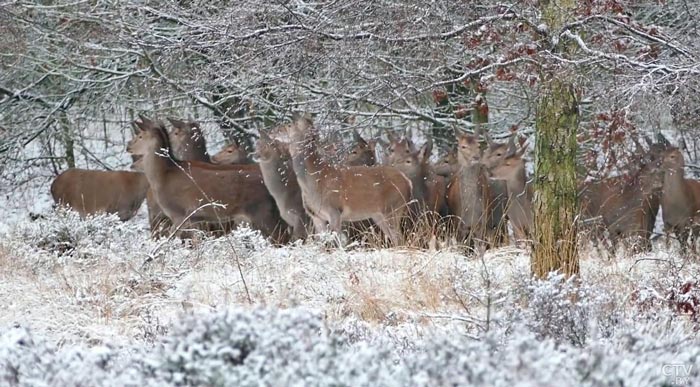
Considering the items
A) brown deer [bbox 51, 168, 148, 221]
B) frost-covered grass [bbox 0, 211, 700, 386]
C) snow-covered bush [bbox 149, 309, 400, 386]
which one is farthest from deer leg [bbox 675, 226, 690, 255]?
snow-covered bush [bbox 149, 309, 400, 386]

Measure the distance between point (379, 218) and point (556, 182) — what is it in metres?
5.29

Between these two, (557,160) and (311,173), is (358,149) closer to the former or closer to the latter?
(311,173)

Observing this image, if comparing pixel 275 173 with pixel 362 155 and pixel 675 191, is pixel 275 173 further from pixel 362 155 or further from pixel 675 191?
pixel 675 191

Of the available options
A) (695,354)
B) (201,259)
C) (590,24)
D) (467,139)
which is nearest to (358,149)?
(467,139)

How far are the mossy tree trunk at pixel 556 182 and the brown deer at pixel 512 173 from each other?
482cm

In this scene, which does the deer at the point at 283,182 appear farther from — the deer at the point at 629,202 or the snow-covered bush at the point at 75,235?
the deer at the point at 629,202

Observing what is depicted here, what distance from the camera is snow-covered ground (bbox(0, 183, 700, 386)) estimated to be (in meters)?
4.29

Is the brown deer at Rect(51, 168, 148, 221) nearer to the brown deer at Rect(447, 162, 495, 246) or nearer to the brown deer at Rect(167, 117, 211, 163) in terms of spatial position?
the brown deer at Rect(167, 117, 211, 163)

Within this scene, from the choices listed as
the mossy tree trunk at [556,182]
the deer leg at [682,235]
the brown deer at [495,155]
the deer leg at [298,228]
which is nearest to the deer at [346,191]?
the deer leg at [298,228]

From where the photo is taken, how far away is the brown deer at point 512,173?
498 inches

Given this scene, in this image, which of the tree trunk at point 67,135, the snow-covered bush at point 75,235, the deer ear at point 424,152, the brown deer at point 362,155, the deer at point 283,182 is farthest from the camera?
the tree trunk at point 67,135

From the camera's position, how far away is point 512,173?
12805 millimetres

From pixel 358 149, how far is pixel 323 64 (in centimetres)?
528

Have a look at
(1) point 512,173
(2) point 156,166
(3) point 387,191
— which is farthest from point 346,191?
(2) point 156,166
